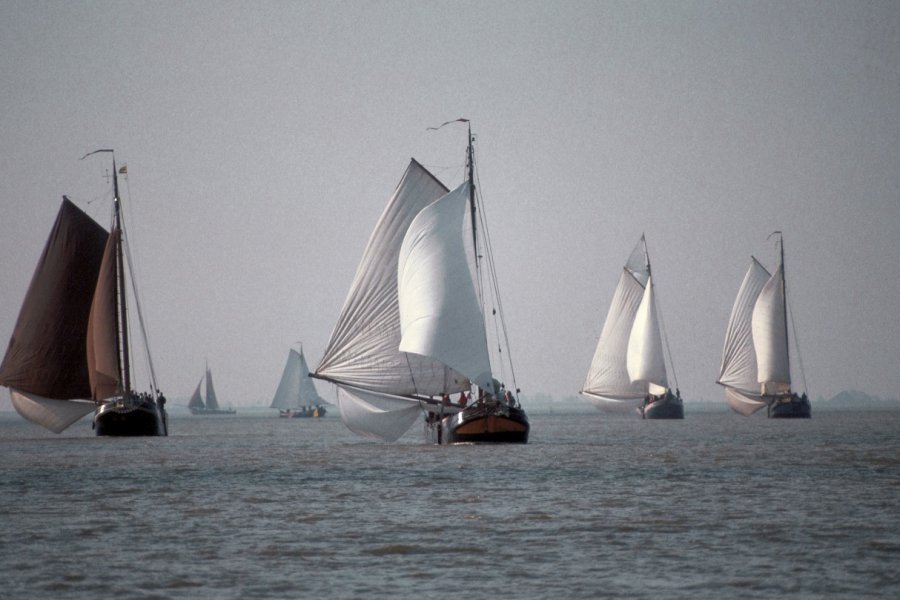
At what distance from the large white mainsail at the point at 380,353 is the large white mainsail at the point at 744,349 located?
260ft

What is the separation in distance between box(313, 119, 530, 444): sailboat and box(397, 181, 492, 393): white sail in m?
0.05

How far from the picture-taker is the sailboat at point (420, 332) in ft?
195

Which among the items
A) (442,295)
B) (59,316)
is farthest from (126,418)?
(442,295)

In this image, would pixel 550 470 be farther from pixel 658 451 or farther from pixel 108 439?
pixel 108 439

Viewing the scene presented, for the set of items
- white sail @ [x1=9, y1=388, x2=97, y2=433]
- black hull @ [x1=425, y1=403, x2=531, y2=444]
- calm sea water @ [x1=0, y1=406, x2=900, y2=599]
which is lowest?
calm sea water @ [x1=0, y1=406, x2=900, y2=599]

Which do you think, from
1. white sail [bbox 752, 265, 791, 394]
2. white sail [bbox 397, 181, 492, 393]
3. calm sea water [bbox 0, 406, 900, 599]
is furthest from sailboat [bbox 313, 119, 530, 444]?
white sail [bbox 752, 265, 791, 394]

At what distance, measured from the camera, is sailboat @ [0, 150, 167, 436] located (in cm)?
8194

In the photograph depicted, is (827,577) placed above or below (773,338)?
below

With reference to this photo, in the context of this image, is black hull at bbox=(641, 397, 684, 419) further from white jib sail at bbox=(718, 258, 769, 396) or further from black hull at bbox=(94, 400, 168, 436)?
black hull at bbox=(94, 400, 168, 436)

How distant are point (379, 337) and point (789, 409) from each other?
85.1m

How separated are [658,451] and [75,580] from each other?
45.2 m

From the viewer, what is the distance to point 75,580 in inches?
912

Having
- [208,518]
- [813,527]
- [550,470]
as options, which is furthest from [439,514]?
[550,470]

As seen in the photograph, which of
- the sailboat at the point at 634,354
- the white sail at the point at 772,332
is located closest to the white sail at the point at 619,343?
the sailboat at the point at 634,354
